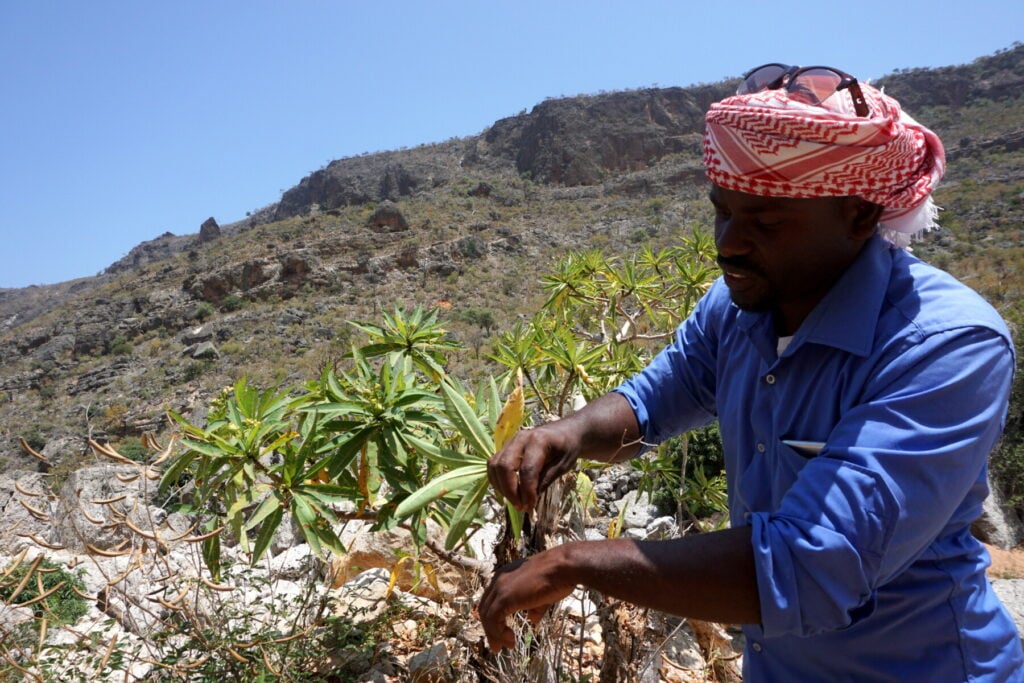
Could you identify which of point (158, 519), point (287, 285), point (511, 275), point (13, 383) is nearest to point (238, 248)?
point (287, 285)

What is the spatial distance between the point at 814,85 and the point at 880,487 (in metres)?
0.77

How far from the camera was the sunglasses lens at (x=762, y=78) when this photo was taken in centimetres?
133

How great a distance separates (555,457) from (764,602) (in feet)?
1.78

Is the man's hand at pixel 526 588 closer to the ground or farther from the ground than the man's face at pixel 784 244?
closer to the ground

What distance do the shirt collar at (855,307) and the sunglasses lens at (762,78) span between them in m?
0.39

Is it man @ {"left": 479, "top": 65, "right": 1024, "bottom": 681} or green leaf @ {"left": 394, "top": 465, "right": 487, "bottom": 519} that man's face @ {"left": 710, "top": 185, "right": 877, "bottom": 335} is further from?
green leaf @ {"left": 394, "top": 465, "right": 487, "bottom": 519}

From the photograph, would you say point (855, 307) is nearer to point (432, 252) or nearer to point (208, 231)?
point (432, 252)

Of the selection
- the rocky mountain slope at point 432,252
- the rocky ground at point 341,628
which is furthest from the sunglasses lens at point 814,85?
the rocky mountain slope at point 432,252

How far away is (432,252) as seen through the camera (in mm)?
34406

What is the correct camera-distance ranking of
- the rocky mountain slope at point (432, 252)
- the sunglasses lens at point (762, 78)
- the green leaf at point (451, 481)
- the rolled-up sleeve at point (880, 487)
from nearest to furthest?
the rolled-up sleeve at point (880, 487), the sunglasses lens at point (762, 78), the green leaf at point (451, 481), the rocky mountain slope at point (432, 252)

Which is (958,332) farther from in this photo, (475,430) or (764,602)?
(475,430)

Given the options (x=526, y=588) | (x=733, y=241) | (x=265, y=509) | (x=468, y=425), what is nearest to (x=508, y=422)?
(x=468, y=425)

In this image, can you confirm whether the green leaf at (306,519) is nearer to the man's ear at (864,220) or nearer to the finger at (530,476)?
the finger at (530,476)

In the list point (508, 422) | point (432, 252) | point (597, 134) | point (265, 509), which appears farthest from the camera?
point (597, 134)
